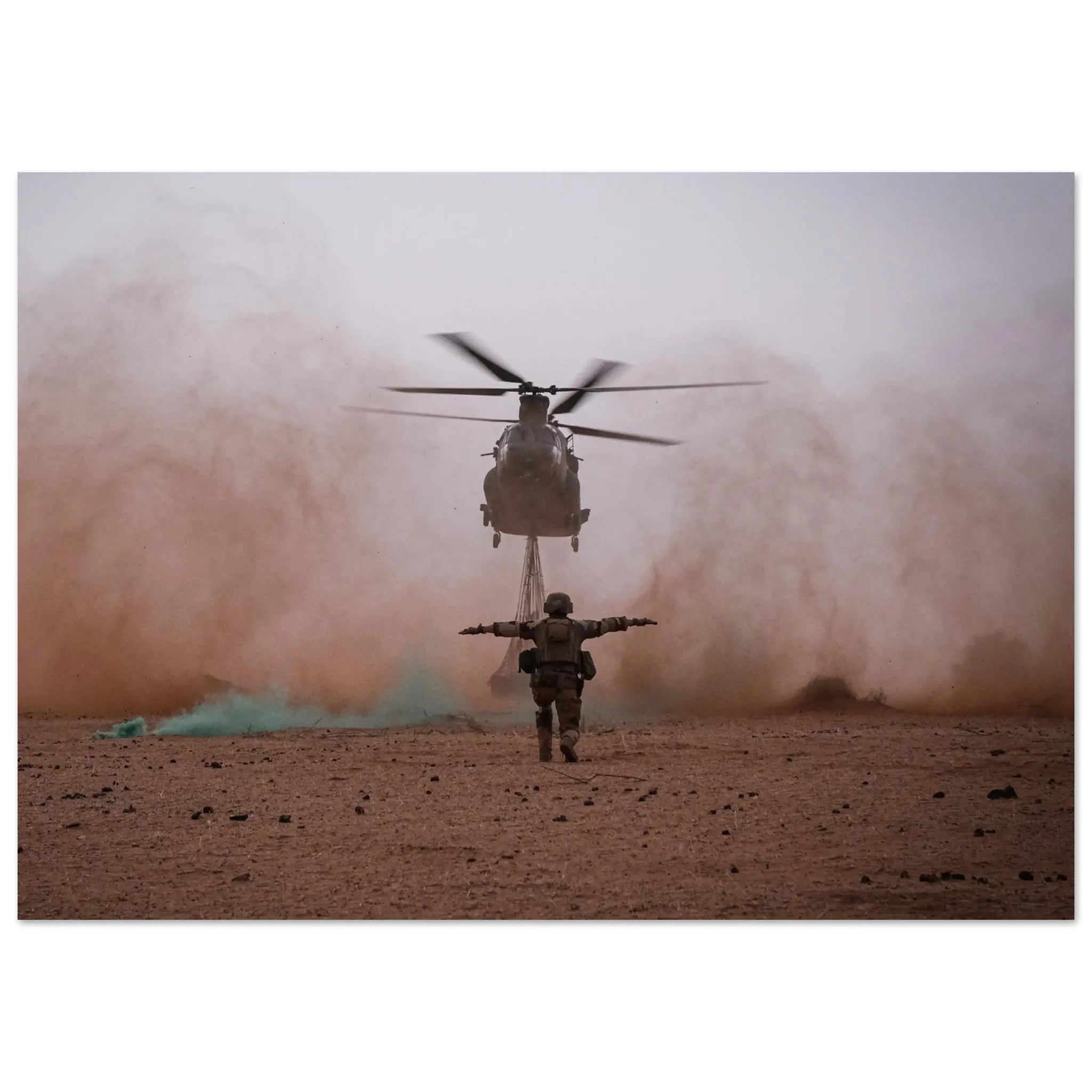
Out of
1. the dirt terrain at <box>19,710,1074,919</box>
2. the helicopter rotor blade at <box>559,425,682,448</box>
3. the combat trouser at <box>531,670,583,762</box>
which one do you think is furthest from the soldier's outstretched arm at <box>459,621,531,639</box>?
the helicopter rotor blade at <box>559,425,682,448</box>

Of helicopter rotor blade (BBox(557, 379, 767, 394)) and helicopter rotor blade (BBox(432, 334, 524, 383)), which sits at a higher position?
helicopter rotor blade (BBox(432, 334, 524, 383))

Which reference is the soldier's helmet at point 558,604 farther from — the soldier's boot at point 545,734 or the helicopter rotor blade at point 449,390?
the helicopter rotor blade at point 449,390

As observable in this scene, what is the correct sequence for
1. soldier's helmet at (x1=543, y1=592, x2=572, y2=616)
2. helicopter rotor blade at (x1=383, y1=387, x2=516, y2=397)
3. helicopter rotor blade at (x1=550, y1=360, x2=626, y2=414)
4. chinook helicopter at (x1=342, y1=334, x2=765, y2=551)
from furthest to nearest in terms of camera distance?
1. chinook helicopter at (x1=342, y1=334, x2=765, y2=551)
2. helicopter rotor blade at (x1=383, y1=387, x2=516, y2=397)
3. helicopter rotor blade at (x1=550, y1=360, x2=626, y2=414)
4. soldier's helmet at (x1=543, y1=592, x2=572, y2=616)

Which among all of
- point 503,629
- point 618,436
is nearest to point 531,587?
point 618,436

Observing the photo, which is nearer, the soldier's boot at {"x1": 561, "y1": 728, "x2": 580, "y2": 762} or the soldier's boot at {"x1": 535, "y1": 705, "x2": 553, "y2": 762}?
the soldier's boot at {"x1": 561, "y1": 728, "x2": 580, "y2": 762}

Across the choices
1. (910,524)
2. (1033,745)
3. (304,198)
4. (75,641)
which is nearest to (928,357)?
(910,524)

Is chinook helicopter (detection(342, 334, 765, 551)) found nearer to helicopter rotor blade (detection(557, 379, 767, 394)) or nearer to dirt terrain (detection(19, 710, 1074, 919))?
helicopter rotor blade (detection(557, 379, 767, 394))
